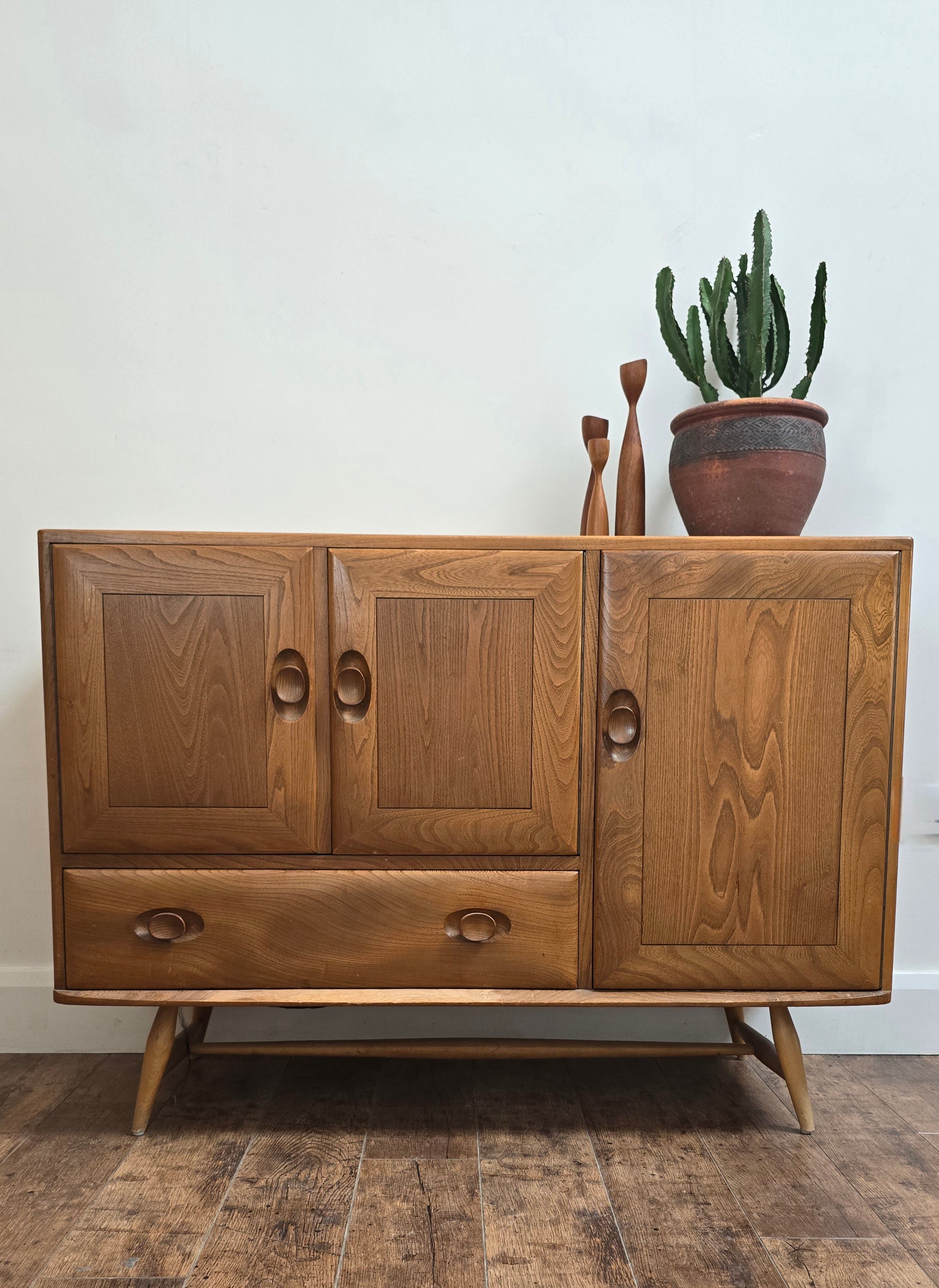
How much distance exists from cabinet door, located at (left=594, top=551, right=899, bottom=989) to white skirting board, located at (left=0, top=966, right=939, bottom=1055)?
1.47 ft

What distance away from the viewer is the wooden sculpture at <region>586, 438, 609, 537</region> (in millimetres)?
1280

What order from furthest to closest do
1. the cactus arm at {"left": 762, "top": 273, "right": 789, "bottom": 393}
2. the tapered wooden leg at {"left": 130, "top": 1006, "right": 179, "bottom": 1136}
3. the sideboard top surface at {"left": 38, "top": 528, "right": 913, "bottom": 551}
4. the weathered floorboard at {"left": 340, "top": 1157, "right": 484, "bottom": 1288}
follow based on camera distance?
the cactus arm at {"left": 762, "top": 273, "right": 789, "bottom": 393}, the tapered wooden leg at {"left": 130, "top": 1006, "right": 179, "bottom": 1136}, the sideboard top surface at {"left": 38, "top": 528, "right": 913, "bottom": 551}, the weathered floorboard at {"left": 340, "top": 1157, "right": 484, "bottom": 1288}

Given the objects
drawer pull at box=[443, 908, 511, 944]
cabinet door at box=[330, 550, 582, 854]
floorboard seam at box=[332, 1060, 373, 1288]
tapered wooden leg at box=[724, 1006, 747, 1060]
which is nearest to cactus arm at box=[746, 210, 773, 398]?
cabinet door at box=[330, 550, 582, 854]

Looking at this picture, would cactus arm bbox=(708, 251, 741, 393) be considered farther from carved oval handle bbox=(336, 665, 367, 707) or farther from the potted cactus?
carved oval handle bbox=(336, 665, 367, 707)

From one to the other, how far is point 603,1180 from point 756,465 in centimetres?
108

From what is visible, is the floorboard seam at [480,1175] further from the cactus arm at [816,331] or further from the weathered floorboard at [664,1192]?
the cactus arm at [816,331]

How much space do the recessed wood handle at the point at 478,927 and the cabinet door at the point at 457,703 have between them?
93 millimetres

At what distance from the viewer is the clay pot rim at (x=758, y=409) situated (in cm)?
120

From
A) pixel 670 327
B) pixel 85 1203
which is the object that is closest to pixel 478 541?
pixel 670 327

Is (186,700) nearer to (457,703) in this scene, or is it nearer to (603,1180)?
(457,703)

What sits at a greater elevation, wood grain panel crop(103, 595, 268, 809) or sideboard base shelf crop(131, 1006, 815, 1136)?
wood grain panel crop(103, 595, 268, 809)

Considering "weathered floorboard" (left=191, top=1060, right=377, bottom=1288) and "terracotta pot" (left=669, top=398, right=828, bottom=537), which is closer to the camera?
"weathered floorboard" (left=191, top=1060, right=377, bottom=1288)

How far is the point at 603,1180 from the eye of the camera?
43.1 inches

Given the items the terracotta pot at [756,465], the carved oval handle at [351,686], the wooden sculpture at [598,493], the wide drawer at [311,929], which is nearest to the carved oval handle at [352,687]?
the carved oval handle at [351,686]
